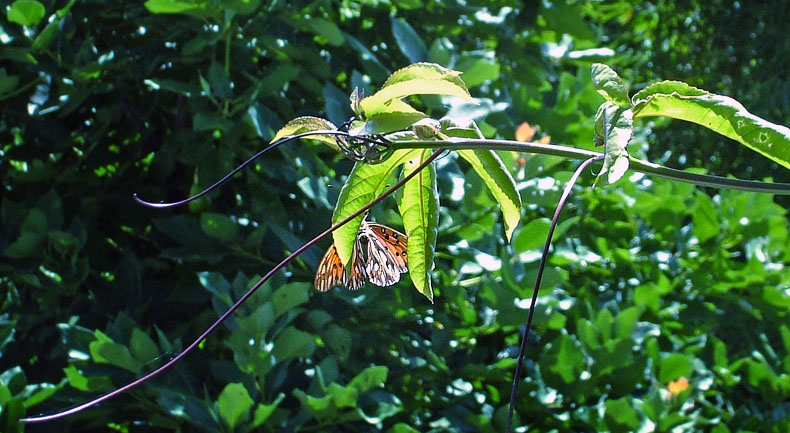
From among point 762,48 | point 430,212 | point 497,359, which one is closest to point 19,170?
point 497,359

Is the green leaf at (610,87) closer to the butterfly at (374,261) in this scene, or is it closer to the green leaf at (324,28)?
the butterfly at (374,261)

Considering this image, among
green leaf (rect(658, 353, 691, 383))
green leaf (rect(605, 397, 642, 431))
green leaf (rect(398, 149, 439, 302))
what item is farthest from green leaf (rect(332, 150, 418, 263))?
green leaf (rect(658, 353, 691, 383))

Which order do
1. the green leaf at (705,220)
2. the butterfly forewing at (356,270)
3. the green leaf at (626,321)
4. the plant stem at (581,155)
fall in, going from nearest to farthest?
the plant stem at (581,155), the butterfly forewing at (356,270), the green leaf at (626,321), the green leaf at (705,220)

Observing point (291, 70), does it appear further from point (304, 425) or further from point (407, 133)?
point (407, 133)

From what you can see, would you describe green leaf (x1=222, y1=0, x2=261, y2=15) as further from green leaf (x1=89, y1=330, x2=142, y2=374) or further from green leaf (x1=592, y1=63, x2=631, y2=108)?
green leaf (x1=592, y1=63, x2=631, y2=108)

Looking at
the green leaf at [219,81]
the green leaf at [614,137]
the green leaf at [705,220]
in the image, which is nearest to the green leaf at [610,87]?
the green leaf at [614,137]

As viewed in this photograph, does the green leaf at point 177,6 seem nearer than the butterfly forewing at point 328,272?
No
